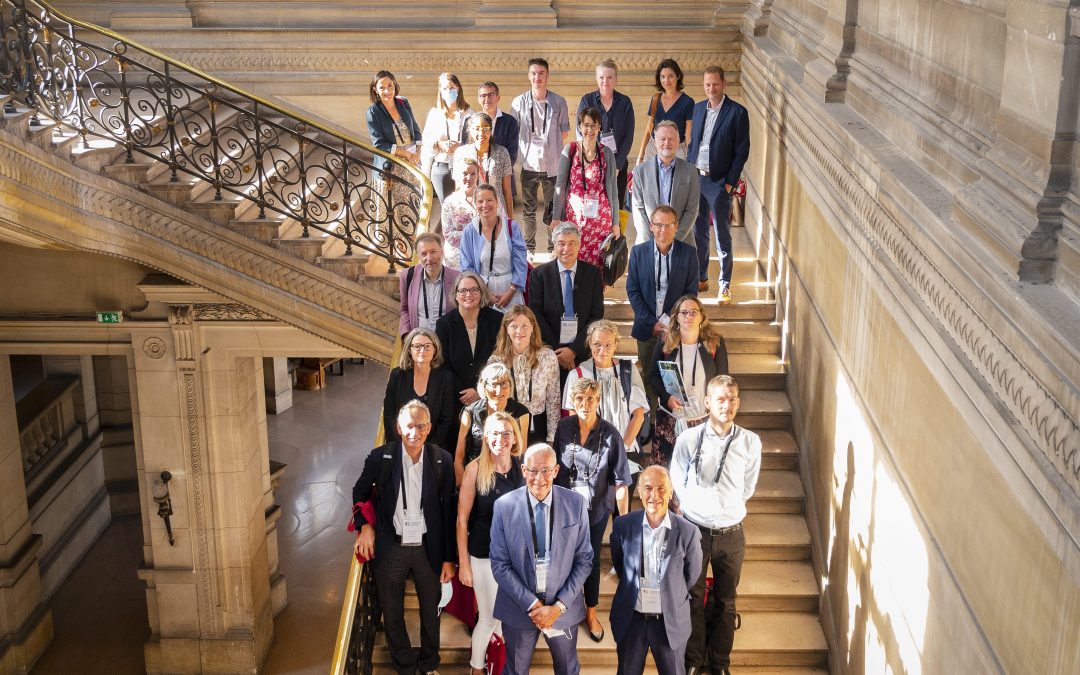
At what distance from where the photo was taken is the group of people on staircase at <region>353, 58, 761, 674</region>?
5.65 meters

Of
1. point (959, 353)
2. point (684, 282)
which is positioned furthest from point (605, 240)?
point (959, 353)

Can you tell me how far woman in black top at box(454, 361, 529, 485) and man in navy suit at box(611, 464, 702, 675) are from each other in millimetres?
817

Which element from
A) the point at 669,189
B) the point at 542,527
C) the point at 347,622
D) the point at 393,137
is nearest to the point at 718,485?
the point at 542,527

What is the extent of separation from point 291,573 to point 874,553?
29.9 feet

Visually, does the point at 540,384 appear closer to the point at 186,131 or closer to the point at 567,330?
the point at 567,330

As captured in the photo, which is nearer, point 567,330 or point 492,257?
point 567,330

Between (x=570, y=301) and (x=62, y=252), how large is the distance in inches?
241

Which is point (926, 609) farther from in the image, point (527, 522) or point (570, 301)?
point (570, 301)

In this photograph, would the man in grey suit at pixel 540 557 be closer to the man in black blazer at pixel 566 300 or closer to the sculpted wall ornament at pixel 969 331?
the man in black blazer at pixel 566 300

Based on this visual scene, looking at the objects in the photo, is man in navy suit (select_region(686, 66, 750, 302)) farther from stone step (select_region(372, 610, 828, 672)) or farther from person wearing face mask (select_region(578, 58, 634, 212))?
stone step (select_region(372, 610, 828, 672))

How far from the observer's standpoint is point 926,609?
487cm

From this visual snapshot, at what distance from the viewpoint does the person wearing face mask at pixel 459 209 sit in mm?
7512

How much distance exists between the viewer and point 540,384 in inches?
253

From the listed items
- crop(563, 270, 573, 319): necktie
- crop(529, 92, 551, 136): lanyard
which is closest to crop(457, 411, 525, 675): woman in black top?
crop(563, 270, 573, 319): necktie
